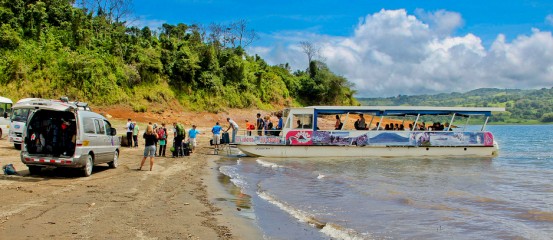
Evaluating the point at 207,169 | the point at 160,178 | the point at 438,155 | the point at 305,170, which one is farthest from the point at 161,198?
the point at 438,155

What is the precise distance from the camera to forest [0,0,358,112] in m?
37.7

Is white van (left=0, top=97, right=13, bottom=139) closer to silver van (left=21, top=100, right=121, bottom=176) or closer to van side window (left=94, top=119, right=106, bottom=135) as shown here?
van side window (left=94, top=119, right=106, bottom=135)

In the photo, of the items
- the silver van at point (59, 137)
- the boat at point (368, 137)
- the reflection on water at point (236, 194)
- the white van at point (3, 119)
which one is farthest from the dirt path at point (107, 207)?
the white van at point (3, 119)

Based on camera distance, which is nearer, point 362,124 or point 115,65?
point 362,124

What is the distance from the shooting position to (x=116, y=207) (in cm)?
902

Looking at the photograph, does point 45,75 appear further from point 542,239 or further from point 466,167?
point 542,239

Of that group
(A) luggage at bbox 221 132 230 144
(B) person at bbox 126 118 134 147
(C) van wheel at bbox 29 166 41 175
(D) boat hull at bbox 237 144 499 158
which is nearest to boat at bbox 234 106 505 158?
(D) boat hull at bbox 237 144 499 158

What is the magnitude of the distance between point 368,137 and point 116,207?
18.0 m

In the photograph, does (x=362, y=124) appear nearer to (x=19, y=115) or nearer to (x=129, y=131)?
(x=129, y=131)

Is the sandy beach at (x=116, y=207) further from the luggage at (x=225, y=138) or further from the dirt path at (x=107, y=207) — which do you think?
the luggage at (x=225, y=138)

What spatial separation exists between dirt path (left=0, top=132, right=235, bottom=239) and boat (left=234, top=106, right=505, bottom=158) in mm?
9805

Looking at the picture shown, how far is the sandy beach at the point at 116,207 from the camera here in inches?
282

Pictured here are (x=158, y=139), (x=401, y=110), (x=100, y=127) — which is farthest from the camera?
(x=401, y=110)

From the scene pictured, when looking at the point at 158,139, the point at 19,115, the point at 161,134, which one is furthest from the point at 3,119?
the point at 161,134
